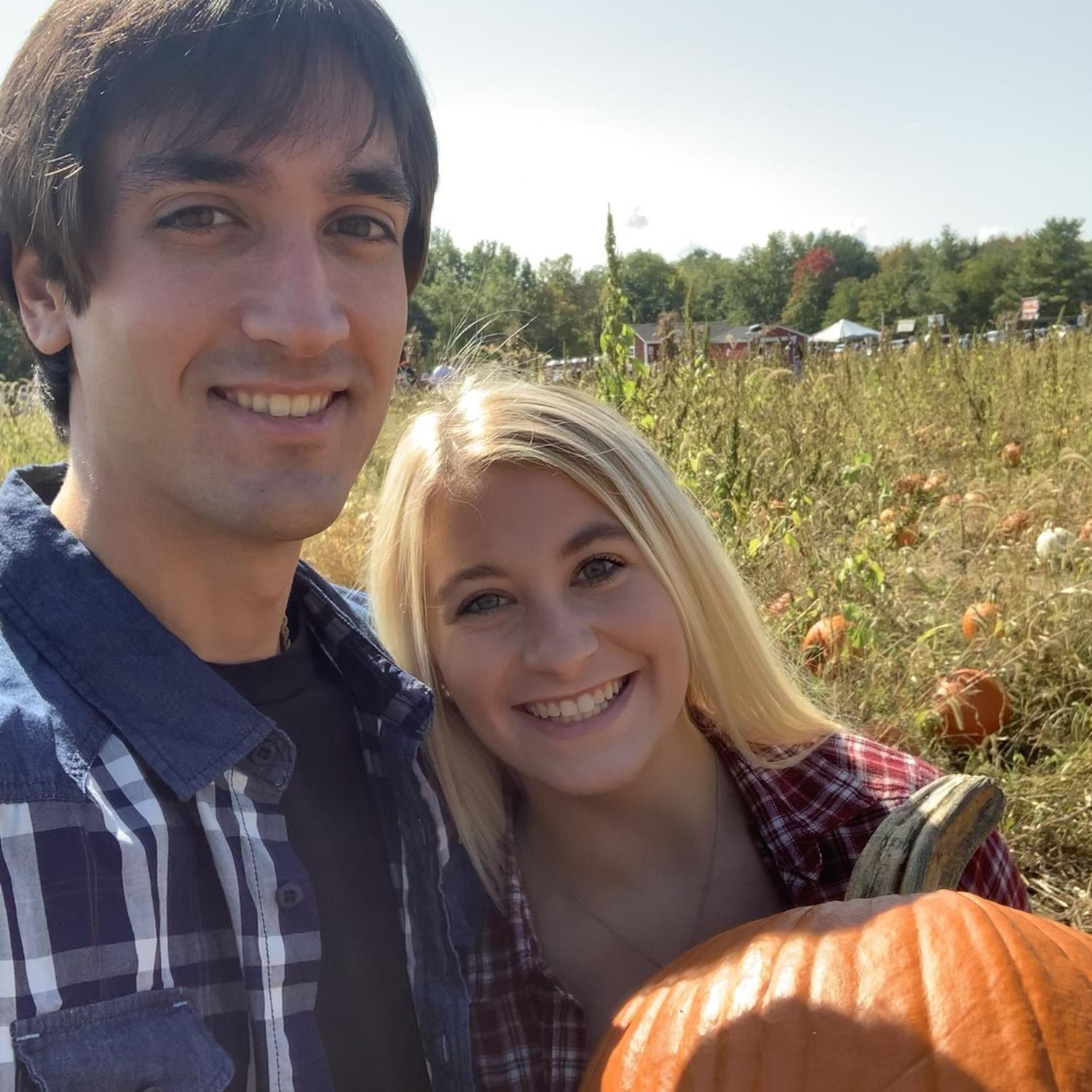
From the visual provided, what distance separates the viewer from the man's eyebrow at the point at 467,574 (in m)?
1.67

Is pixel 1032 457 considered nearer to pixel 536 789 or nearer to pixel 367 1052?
pixel 536 789

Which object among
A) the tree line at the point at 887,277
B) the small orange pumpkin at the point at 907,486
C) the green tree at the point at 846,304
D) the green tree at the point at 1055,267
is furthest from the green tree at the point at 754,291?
the small orange pumpkin at the point at 907,486

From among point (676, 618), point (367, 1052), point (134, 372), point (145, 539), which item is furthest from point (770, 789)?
point (134, 372)

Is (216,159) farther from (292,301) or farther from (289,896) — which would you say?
(289,896)

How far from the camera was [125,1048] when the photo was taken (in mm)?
1064

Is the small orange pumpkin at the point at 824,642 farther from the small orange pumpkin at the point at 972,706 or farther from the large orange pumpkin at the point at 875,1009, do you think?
the large orange pumpkin at the point at 875,1009

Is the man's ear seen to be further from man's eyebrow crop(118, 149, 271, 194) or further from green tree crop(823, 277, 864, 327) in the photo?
green tree crop(823, 277, 864, 327)

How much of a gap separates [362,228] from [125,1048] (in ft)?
3.73

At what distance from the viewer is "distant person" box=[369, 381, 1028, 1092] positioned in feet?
5.26

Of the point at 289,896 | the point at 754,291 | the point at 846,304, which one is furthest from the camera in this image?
the point at 846,304

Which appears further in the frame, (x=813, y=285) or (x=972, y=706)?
(x=813, y=285)

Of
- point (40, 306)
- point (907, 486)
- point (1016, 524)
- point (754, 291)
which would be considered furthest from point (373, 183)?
point (754, 291)

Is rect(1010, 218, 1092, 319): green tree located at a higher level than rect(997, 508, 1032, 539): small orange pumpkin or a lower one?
higher

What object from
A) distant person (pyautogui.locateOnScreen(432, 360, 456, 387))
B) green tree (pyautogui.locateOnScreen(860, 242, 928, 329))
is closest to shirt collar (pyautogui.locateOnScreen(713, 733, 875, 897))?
distant person (pyautogui.locateOnScreen(432, 360, 456, 387))
